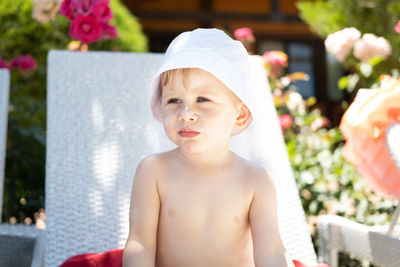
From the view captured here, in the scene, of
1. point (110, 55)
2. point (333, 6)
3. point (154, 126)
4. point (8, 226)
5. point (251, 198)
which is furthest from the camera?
point (333, 6)

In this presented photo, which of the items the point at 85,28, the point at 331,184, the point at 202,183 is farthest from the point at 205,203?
the point at 331,184

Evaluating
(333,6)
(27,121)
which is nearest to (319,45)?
(333,6)

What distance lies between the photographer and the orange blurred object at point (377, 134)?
1688mm

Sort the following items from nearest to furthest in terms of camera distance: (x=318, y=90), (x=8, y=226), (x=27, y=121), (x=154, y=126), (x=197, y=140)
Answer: (x=197, y=140)
(x=8, y=226)
(x=154, y=126)
(x=27, y=121)
(x=318, y=90)

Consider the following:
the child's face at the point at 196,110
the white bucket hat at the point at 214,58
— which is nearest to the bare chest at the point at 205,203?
the child's face at the point at 196,110

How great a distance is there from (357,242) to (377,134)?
353 mm

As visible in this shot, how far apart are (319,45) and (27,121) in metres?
7.96

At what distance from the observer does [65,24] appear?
14.8ft

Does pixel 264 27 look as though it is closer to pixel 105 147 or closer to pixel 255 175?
pixel 105 147

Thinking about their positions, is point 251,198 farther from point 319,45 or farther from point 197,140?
point 319,45

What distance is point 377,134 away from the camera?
1.71 metres

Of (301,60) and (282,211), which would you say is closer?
(282,211)

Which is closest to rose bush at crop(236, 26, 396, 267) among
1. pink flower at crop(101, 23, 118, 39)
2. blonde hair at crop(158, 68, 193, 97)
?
pink flower at crop(101, 23, 118, 39)

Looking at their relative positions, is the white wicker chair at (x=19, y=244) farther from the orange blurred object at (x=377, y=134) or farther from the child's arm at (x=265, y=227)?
the orange blurred object at (x=377, y=134)
